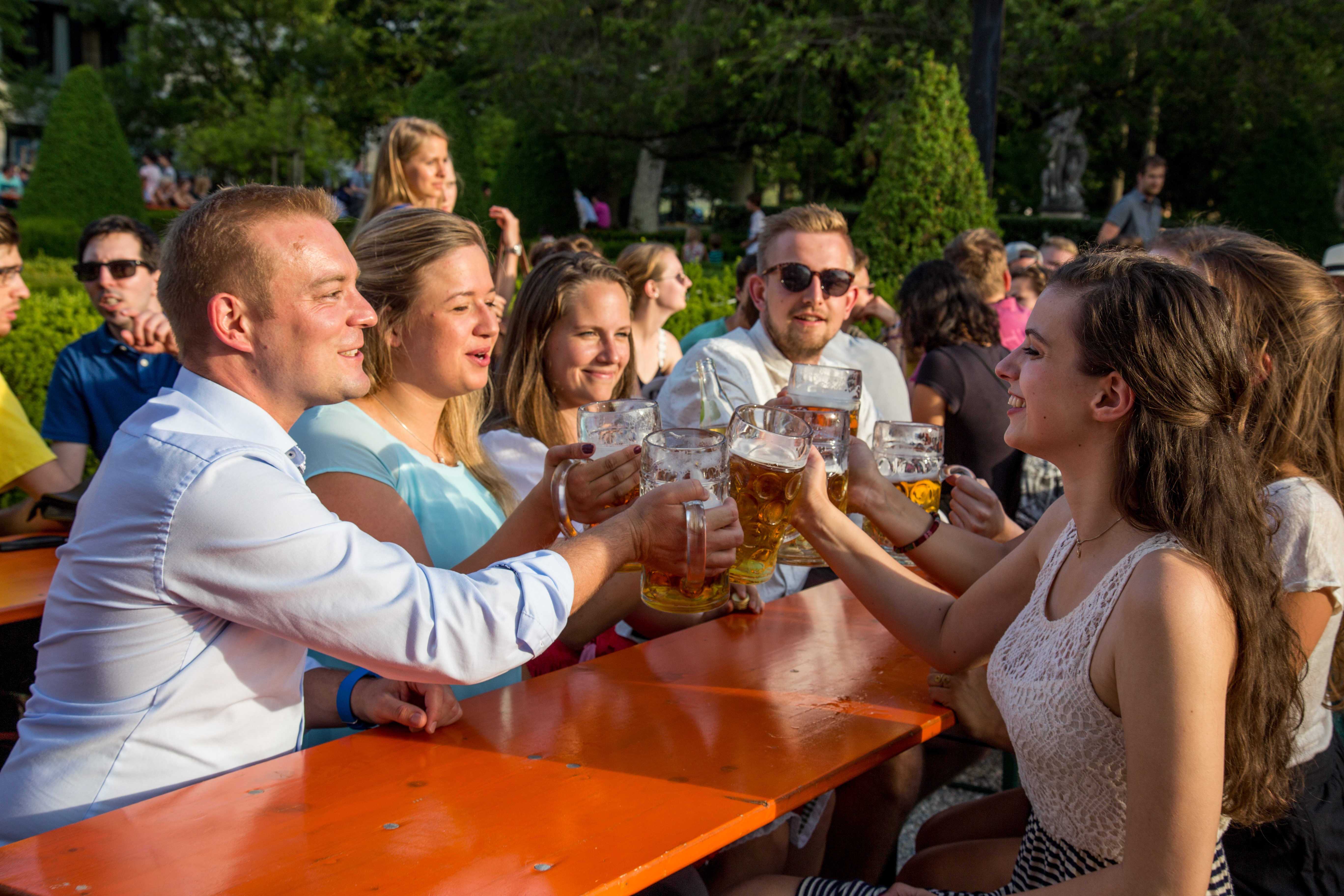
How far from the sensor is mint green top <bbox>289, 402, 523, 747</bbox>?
6.97 feet

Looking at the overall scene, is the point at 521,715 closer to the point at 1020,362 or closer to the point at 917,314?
the point at 1020,362

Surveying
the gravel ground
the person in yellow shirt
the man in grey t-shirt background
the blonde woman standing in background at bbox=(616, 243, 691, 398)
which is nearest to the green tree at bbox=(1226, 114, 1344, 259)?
the man in grey t-shirt background

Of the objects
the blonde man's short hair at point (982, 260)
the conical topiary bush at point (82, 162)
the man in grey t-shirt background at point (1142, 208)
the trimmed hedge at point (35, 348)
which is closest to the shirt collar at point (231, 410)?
the trimmed hedge at point (35, 348)

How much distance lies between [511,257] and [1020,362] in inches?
168

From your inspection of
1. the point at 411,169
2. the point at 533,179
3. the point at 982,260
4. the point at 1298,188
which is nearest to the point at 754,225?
the point at 533,179

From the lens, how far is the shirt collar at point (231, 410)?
155cm

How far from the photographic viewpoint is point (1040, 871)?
5.67ft

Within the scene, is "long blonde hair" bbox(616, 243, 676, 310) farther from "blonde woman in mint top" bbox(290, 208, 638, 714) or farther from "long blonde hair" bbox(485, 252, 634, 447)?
→ "blonde woman in mint top" bbox(290, 208, 638, 714)

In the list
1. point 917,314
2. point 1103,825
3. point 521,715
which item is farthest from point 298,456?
point 917,314

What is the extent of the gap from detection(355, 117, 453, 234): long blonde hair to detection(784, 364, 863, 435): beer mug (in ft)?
10.1

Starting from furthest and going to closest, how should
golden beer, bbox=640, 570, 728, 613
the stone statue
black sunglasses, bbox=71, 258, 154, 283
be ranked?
the stone statue < black sunglasses, bbox=71, 258, 154, 283 < golden beer, bbox=640, 570, 728, 613

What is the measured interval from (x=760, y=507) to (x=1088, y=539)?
1.95 feet

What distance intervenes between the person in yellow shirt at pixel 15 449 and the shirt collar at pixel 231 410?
→ 221 centimetres

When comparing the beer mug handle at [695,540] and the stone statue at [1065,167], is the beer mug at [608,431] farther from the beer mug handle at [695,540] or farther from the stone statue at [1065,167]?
the stone statue at [1065,167]
